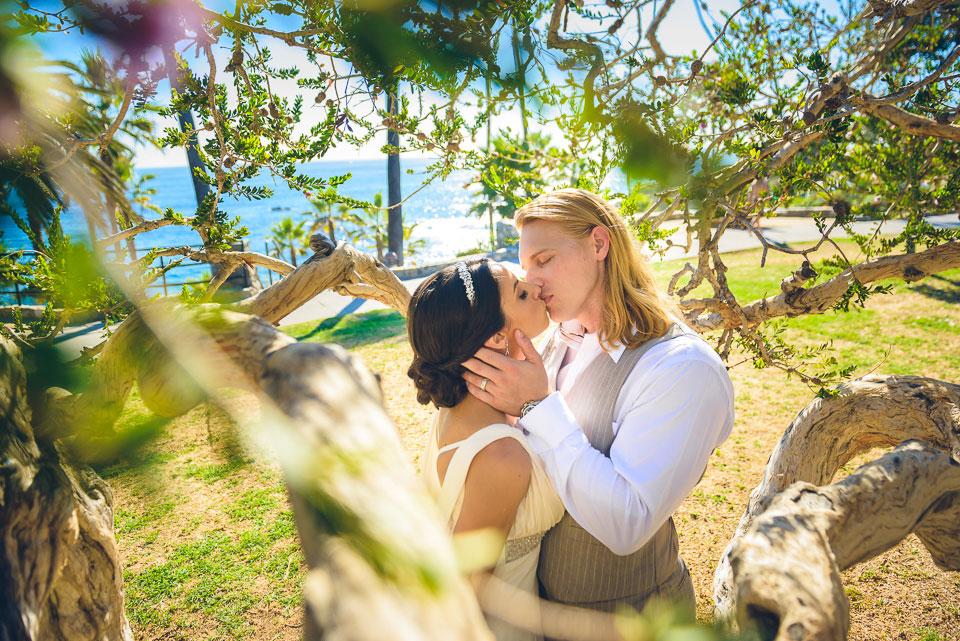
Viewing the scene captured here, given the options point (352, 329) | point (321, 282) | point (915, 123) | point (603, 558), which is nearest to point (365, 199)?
point (352, 329)

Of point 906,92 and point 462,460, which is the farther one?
point 906,92

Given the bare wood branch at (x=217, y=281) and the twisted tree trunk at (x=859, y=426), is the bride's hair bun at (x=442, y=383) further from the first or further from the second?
the twisted tree trunk at (x=859, y=426)

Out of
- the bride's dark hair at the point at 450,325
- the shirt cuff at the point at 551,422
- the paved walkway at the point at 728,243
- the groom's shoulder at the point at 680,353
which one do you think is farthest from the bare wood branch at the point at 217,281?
the paved walkway at the point at 728,243

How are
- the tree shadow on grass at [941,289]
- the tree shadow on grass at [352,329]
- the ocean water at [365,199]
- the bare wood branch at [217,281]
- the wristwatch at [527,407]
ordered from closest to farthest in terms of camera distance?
the wristwatch at [527,407]
the bare wood branch at [217,281]
the tree shadow on grass at [352,329]
the tree shadow on grass at [941,289]
the ocean water at [365,199]

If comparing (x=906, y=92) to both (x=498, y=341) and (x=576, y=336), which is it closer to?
(x=576, y=336)

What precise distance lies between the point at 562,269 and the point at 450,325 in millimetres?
681

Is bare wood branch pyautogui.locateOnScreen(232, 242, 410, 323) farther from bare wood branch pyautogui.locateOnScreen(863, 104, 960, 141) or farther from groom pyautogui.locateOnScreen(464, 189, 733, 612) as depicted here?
bare wood branch pyautogui.locateOnScreen(863, 104, 960, 141)

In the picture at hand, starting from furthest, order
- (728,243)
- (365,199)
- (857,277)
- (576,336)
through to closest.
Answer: (365,199) → (728,243) → (857,277) → (576,336)

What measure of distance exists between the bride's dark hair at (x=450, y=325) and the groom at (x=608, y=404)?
0.27 feet

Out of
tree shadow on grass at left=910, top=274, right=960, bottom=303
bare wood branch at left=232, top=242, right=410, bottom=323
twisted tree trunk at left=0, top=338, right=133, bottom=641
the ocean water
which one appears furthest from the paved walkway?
twisted tree trunk at left=0, top=338, right=133, bottom=641

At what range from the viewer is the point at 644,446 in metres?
1.90

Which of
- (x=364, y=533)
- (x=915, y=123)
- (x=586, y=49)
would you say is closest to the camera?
(x=364, y=533)

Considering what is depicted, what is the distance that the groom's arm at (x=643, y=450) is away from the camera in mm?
1842

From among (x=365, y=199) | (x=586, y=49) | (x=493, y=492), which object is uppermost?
(x=365, y=199)
